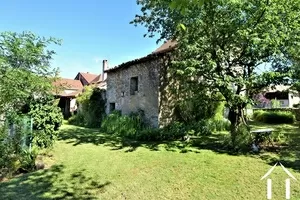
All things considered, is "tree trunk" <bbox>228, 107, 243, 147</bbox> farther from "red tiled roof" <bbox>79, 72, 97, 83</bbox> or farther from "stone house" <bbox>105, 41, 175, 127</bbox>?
"red tiled roof" <bbox>79, 72, 97, 83</bbox>

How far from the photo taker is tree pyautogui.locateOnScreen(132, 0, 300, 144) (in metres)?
10.7

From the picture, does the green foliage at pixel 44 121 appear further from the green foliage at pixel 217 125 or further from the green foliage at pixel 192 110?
the green foliage at pixel 217 125

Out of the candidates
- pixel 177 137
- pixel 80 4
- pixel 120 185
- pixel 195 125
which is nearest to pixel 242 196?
pixel 120 185

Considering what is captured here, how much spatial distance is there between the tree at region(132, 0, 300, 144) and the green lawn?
2.50 m

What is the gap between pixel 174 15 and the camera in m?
13.2

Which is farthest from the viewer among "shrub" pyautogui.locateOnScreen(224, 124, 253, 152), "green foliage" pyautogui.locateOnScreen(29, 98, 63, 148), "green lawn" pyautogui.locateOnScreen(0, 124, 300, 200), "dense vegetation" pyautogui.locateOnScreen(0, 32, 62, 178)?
"shrub" pyautogui.locateOnScreen(224, 124, 253, 152)

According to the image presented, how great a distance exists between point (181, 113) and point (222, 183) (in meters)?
9.26

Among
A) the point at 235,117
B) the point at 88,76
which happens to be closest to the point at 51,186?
the point at 235,117

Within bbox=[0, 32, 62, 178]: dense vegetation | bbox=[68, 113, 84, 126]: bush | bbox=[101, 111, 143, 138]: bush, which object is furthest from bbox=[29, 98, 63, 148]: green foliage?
bbox=[68, 113, 84, 126]: bush

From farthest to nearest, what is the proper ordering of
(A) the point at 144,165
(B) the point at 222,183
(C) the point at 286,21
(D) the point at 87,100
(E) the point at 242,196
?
(D) the point at 87,100 < (C) the point at 286,21 < (A) the point at 144,165 < (B) the point at 222,183 < (E) the point at 242,196

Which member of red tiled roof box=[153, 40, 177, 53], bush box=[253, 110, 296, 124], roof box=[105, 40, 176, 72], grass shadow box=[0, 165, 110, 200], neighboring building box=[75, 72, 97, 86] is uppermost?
neighboring building box=[75, 72, 97, 86]

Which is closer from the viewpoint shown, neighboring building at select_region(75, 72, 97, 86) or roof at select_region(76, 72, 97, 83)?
neighboring building at select_region(75, 72, 97, 86)

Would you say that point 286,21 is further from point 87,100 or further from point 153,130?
point 87,100

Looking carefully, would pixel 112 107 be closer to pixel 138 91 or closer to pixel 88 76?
pixel 138 91
